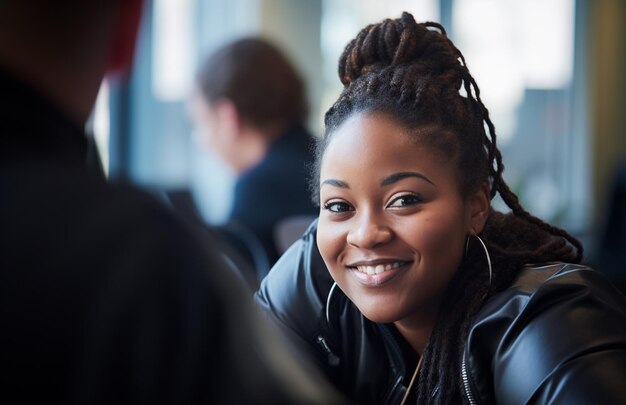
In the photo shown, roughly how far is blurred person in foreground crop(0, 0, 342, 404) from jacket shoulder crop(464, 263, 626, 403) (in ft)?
1.77

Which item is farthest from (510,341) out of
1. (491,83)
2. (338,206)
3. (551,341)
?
(491,83)

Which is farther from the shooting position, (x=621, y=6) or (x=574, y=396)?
(x=621, y=6)

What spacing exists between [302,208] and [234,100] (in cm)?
48

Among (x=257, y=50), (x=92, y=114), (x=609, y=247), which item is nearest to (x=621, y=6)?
(x=609, y=247)

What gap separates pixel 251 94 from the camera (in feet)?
9.21

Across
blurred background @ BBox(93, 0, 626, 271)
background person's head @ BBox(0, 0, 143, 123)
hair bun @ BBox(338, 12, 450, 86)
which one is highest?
background person's head @ BBox(0, 0, 143, 123)

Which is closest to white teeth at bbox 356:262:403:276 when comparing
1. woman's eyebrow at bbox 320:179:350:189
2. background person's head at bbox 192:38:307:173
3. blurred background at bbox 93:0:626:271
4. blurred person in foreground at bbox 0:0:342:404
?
woman's eyebrow at bbox 320:179:350:189

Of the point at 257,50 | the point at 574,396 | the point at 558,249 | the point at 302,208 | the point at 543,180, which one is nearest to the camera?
the point at 574,396

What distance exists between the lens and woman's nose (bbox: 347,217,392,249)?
3.87 feet

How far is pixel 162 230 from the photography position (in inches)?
22.4

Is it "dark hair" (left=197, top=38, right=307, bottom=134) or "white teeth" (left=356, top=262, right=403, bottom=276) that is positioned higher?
"dark hair" (left=197, top=38, right=307, bottom=134)

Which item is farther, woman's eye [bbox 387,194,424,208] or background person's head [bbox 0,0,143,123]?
woman's eye [bbox 387,194,424,208]

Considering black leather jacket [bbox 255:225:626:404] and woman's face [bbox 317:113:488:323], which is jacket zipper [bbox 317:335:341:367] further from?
woman's face [bbox 317:113:488:323]

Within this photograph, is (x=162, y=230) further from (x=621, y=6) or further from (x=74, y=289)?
(x=621, y=6)
